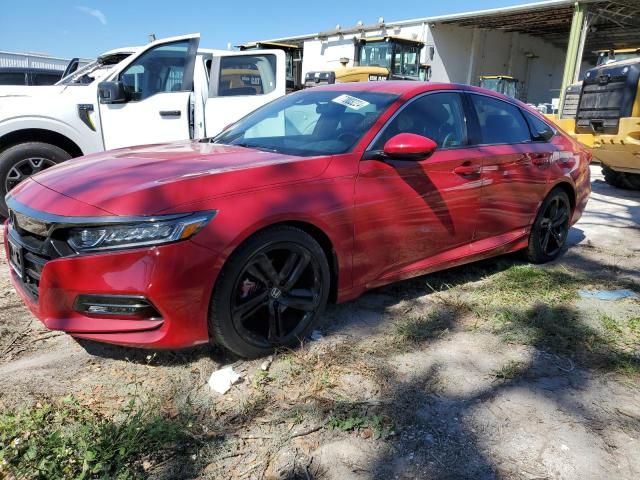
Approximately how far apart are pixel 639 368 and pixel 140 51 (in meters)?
5.50

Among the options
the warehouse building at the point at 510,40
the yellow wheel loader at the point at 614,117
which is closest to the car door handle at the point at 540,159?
the yellow wheel loader at the point at 614,117

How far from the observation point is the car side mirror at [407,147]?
2.99 metres

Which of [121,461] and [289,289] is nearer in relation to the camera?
[121,461]

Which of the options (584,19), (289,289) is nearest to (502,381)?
(289,289)

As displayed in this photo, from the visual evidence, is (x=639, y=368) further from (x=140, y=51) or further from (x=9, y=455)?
(x=140, y=51)

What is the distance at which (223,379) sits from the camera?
2537 millimetres

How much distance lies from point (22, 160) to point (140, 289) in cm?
367

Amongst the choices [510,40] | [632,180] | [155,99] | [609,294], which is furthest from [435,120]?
[510,40]

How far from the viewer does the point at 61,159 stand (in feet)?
17.0

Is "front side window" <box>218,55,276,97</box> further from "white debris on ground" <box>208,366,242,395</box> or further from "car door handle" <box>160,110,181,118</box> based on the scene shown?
"white debris on ground" <box>208,366,242,395</box>

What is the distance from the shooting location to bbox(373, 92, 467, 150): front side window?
3.30 m

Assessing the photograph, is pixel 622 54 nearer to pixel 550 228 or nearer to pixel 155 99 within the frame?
pixel 550 228

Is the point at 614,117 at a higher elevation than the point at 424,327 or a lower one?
higher

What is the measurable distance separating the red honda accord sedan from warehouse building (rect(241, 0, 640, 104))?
1734 centimetres
